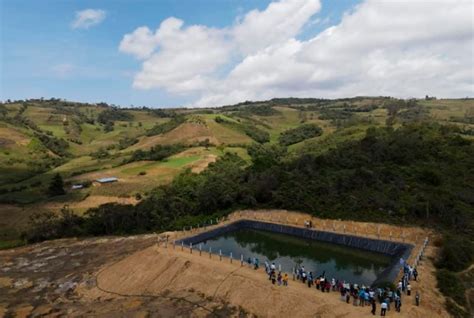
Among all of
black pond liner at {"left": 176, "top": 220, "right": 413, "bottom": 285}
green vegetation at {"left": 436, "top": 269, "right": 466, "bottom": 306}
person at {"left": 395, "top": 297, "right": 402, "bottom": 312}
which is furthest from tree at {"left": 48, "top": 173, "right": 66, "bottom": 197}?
green vegetation at {"left": 436, "top": 269, "right": 466, "bottom": 306}

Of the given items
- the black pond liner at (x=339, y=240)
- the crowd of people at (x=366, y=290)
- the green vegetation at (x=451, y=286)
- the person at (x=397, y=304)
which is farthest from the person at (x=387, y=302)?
the green vegetation at (x=451, y=286)

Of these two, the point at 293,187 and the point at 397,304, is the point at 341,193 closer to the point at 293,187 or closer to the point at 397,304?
the point at 293,187

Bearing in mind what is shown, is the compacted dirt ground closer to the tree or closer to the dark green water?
the dark green water

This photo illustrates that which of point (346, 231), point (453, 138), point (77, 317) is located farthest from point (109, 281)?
point (453, 138)

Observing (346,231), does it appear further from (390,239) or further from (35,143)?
(35,143)

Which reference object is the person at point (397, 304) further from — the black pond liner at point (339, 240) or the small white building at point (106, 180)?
the small white building at point (106, 180)
